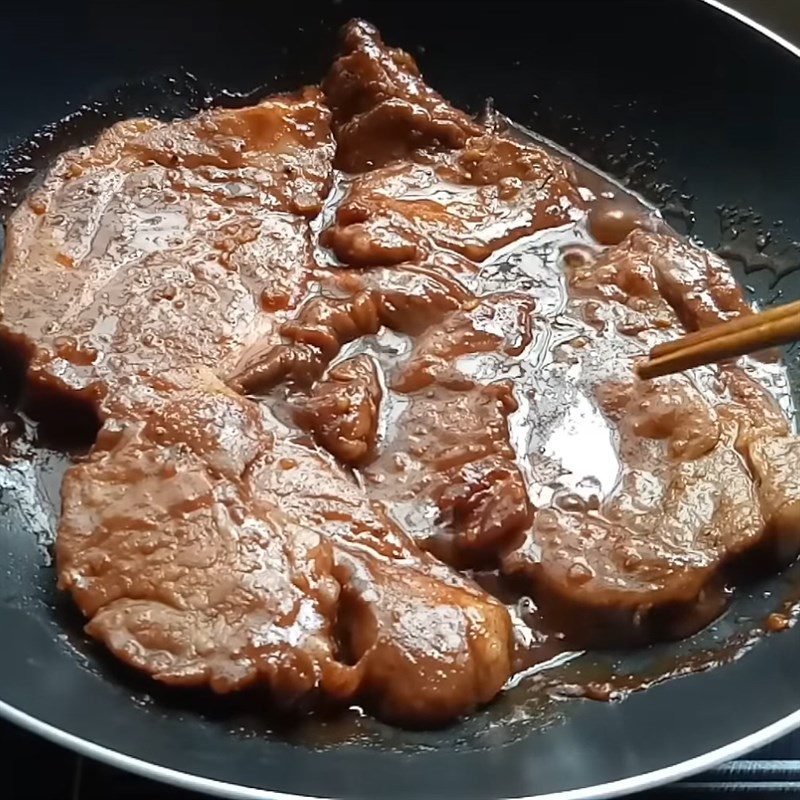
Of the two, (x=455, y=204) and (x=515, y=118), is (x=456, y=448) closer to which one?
(x=455, y=204)

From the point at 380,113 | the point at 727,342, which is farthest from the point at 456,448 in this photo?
the point at 380,113

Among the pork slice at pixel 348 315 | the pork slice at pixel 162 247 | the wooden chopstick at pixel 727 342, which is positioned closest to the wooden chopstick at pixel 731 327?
the wooden chopstick at pixel 727 342

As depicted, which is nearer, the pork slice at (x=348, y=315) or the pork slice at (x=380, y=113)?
the pork slice at (x=348, y=315)

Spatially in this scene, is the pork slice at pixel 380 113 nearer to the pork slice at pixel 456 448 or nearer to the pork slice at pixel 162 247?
the pork slice at pixel 162 247

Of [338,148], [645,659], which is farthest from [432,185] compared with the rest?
[645,659]

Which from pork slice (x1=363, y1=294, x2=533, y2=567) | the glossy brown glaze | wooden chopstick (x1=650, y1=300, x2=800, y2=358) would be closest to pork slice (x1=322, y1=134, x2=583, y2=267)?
the glossy brown glaze

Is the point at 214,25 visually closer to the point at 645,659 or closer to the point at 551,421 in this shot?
the point at 551,421
